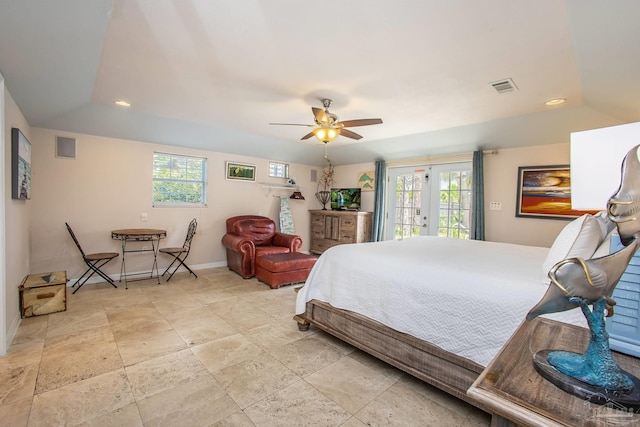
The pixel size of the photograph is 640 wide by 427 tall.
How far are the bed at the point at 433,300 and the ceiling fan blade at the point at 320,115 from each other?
145cm

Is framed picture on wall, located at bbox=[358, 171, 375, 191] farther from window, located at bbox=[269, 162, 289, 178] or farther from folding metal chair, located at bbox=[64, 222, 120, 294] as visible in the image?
folding metal chair, located at bbox=[64, 222, 120, 294]

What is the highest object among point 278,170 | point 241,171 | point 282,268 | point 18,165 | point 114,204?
point 278,170

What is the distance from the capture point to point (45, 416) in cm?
168

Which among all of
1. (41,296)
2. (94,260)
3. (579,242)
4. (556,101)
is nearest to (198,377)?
(41,296)

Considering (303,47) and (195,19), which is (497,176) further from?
→ (195,19)

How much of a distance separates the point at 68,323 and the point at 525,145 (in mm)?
6130

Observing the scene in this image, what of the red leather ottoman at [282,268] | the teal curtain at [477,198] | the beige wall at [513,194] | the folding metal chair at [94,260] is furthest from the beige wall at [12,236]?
the beige wall at [513,194]

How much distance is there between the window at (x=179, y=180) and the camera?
492 centimetres

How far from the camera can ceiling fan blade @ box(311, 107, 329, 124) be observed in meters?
3.04

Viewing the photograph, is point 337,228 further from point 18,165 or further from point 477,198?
point 18,165

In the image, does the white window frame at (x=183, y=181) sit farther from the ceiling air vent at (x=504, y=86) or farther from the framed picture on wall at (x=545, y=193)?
the framed picture on wall at (x=545, y=193)

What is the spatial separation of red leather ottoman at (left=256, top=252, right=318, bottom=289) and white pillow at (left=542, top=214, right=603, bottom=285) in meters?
3.23

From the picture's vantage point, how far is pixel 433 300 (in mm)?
1902

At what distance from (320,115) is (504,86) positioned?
189 centimetres
